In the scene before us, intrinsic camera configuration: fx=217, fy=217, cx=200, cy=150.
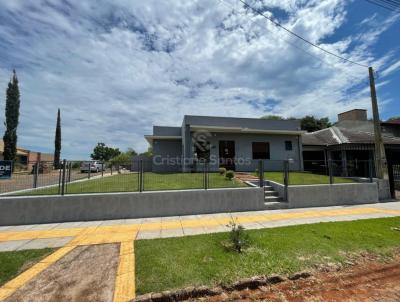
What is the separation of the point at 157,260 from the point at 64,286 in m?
1.46

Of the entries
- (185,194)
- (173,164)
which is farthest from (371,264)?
(173,164)

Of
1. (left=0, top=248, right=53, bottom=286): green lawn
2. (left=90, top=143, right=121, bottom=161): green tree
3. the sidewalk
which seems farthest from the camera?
(left=90, top=143, right=121, bottom=161): green tree

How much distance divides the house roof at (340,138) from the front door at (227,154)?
6760 millimetres

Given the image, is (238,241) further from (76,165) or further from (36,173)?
(36,173)

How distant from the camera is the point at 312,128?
36.6 metres

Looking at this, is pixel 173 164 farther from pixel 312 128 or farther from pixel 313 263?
pixel 312 128

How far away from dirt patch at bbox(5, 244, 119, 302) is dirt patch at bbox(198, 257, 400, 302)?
1.68 meters

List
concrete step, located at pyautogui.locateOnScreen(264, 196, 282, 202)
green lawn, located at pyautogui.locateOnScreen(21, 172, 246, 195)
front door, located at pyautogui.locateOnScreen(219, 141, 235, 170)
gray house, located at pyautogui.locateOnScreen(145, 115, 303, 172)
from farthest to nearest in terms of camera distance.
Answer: front door, located at pyautogui.locateOnScreen(219, 141, 235, 170) → gray house, located at pyautogui.locateOnScreen(145, 115, 303, 172) → concrete step, located at pyautogui.locateOnScreen(264, 196, 282, 202) → green lawn, located at pyautogui.locateOnScreen(21, 172, 246, 195)

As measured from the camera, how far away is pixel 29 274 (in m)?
3.65

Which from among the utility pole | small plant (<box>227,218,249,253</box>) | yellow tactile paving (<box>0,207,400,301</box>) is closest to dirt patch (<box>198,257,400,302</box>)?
small plant (<box>227,218,249,253</box>)

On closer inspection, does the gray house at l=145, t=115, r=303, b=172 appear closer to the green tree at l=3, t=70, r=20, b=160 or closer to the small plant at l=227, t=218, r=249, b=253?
the small plant at l=227, t=218, r=249, b=253

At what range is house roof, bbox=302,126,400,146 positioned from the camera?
55.7 ft

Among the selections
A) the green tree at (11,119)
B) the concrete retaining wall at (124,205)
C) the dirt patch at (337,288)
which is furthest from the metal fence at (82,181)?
the green tree at (11,119)

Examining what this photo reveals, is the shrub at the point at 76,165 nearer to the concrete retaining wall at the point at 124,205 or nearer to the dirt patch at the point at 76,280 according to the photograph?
the concrete retaining wall at the point at 124,205
